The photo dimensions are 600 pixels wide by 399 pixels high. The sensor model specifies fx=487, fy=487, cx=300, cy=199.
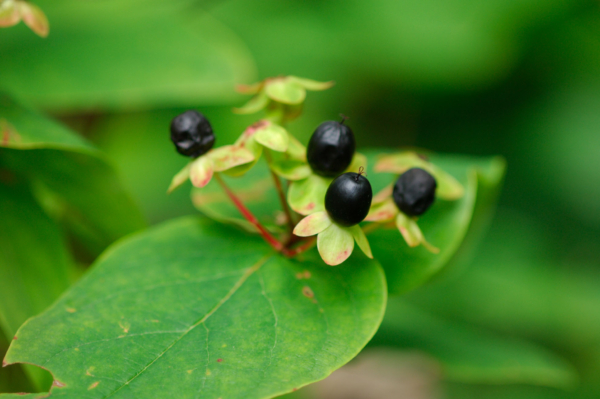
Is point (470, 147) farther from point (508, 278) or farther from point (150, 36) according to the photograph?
point (150, 36)

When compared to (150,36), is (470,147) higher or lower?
lower

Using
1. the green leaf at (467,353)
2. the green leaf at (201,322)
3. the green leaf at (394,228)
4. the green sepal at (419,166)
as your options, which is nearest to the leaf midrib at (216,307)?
the green leaf at (201,322)

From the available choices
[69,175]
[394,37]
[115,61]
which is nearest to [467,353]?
[69,175]

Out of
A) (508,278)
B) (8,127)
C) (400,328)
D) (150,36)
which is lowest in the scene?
(508,278)

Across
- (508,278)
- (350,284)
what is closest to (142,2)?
(350,284)

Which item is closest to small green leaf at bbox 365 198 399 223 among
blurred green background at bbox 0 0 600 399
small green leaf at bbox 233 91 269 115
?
small green leaf at bbox 233 91 269 115

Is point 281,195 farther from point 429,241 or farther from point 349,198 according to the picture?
point 429,241

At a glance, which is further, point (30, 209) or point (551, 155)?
point (551, 155)

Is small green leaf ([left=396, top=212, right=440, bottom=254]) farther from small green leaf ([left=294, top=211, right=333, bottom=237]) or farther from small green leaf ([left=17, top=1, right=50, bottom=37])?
small green leaf ([left=17, top=1, right=50, bottom=37])
